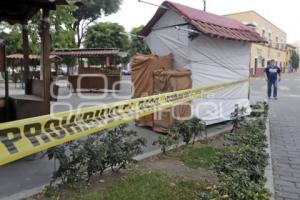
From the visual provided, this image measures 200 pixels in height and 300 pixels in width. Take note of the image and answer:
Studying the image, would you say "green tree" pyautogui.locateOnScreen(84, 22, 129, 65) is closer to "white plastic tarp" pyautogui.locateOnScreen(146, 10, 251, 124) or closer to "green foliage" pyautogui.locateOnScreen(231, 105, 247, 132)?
"white plastic tarp" pyautogui.locateOnScreen(146, 10, 251, 124)

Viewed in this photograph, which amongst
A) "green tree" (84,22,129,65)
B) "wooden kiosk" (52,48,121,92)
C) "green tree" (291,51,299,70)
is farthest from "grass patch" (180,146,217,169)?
"green tree" (291,51,299,70)

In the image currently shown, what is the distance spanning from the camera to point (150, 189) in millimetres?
4523

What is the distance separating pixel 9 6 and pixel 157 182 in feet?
14.8

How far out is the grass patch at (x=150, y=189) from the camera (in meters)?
4.26

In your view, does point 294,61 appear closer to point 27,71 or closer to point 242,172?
point 27,71

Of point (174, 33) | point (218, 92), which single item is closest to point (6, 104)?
point (174, 33)

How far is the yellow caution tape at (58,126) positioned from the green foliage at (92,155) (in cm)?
22

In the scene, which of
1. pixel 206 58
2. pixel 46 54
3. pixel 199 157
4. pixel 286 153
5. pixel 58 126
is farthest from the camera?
pixel 206 58

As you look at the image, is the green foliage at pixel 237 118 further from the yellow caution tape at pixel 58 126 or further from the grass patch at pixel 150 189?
the grass patch at pixel 150 189

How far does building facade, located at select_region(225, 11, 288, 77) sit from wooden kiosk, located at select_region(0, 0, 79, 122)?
119ft

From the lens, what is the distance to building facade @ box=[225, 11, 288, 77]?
47.7 metres

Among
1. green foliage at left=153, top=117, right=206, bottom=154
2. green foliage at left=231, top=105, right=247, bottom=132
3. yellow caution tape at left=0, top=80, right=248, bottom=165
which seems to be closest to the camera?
yellow caution tape at left=0, top=80, right=248, bottom=165

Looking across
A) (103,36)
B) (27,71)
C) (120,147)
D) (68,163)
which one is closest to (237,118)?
(120,147)

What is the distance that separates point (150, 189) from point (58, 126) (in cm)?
147
